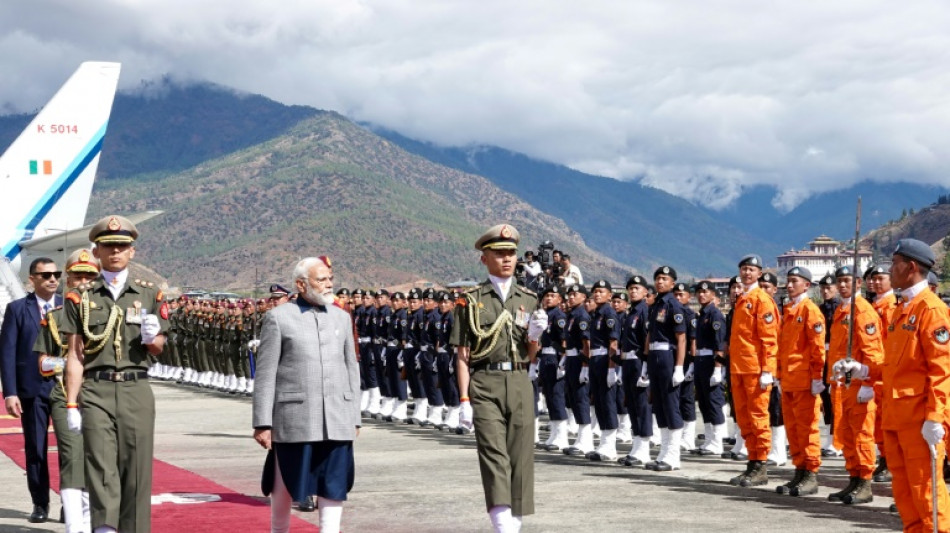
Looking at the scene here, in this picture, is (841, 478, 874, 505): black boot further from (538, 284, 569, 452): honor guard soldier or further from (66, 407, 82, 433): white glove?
(66, 407, 82, 433): white glove

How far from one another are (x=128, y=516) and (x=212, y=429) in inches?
489

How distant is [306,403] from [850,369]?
14.4ft

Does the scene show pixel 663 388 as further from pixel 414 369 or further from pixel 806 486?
pixel 414 369

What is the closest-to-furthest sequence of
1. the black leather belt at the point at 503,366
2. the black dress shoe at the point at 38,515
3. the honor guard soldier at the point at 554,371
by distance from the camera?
1. the black leather belt at the point at 503,366
2. the black dress shoe at the point at 38,515
3. the honor guard soldier at the point at 554,371

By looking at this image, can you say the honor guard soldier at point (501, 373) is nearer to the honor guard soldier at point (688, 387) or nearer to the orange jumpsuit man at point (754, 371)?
the orange jumpsuit man at point (754, 371)

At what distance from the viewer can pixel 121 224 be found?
27.0 ft

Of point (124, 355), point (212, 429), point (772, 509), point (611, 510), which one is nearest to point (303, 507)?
point (611, 510)

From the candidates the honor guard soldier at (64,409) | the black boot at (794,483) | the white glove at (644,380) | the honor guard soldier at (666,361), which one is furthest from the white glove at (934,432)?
the white glove at (644,380)

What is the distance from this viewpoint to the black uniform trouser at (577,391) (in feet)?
51.5

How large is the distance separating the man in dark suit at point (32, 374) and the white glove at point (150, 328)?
9.46ft

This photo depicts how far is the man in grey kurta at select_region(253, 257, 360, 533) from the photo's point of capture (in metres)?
7.46

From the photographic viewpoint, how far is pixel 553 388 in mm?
16625

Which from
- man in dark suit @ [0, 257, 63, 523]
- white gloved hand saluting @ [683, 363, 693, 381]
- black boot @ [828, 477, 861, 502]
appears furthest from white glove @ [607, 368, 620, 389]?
man in dark suit @ [0, 257, 63, 523]

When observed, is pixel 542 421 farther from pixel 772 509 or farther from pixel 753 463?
pixel 772 509
